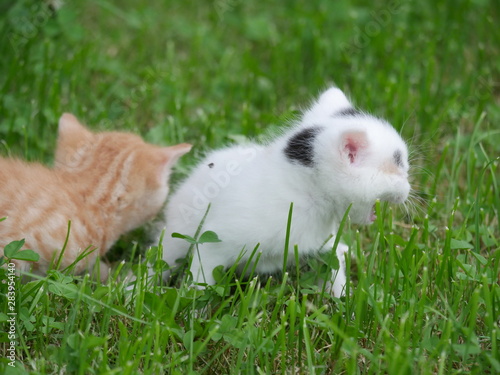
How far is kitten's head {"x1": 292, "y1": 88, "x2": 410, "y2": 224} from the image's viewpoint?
2.56m

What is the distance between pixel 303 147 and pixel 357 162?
23 centimetres

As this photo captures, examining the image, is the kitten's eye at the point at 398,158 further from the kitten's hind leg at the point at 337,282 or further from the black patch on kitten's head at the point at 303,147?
the kitten's hind leg at the point at 337,282

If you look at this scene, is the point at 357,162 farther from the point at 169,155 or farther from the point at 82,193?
the point at 82,193

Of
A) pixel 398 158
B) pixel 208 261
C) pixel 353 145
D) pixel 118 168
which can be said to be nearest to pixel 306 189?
pixel 353 145

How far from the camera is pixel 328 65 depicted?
488 centimetres

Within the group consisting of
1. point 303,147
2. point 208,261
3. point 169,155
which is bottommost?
point 208,261

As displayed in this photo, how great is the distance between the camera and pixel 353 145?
8.36 feet

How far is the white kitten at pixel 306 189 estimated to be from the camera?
259 cm

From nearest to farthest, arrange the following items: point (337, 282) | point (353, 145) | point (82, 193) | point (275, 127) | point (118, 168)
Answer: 1. point (353, 145)
2. point (337, 282)
3. point (82, 193)
4. point (118, 168)
5. point (275, 127)

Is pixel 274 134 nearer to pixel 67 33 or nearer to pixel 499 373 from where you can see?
pixel 499 373

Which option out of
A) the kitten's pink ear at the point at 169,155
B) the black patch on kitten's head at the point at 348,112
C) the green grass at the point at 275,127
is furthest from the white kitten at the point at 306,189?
the kitten's pink ear at the point at 169,155

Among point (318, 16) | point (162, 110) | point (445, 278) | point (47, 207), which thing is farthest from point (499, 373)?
point (318, 16)

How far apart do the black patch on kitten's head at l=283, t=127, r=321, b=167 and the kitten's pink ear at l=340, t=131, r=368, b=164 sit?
0.15m

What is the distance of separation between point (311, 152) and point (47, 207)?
1162 mm
